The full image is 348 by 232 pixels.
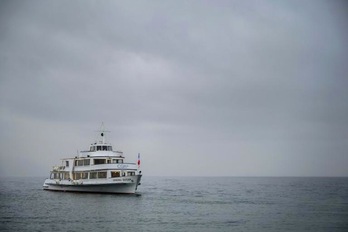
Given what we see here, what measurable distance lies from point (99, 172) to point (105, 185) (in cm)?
298

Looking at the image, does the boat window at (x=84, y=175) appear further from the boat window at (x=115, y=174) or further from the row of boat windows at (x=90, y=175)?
the boat window at (x=115, y=174)

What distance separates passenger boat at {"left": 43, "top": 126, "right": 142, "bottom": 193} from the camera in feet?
220

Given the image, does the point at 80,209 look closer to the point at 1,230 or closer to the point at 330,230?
the point at 1,230

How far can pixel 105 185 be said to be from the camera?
223 feet

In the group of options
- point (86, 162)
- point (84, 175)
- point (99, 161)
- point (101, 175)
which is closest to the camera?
point (101, 175)

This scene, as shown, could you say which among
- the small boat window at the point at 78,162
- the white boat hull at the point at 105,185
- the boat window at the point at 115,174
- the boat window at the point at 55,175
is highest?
Result: the small boat window at the point at 78,162

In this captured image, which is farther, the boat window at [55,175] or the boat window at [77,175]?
the boat window at [55,175]

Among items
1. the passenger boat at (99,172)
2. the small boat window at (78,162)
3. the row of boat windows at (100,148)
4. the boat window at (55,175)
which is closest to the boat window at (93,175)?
the passenger boat at (99,172)

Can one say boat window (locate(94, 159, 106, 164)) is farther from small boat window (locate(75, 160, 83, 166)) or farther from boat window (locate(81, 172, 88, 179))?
small boat window (locate(75, 160, 83, 166))

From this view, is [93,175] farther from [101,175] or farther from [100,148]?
[100,148]

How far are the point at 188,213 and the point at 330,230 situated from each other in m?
18.6

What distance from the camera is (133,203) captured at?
59.2 metres

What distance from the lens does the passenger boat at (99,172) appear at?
220ft

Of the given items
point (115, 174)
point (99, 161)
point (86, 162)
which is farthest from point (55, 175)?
point (115, 174)
